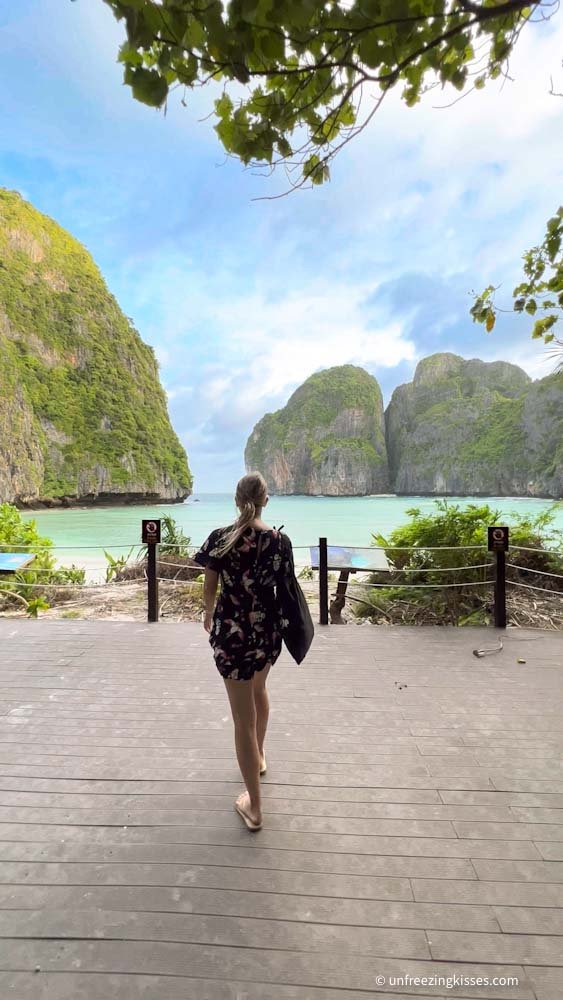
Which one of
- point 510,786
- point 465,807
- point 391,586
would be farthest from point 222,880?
point 391,586

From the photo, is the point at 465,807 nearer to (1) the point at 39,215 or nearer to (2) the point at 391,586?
(2) the point at 391,586

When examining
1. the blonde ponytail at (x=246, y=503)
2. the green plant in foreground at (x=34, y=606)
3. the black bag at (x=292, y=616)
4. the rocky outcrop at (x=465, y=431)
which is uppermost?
the rocky outcrop at (x=465, y=431)

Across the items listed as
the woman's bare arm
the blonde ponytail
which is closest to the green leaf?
the blonde ponytail

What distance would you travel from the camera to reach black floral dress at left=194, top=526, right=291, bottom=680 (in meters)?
1.87

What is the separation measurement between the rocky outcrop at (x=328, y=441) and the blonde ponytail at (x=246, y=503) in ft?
293

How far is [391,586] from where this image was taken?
5676mm

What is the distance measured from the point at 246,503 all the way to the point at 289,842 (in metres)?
1.29

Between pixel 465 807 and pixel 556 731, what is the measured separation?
1.00 meters

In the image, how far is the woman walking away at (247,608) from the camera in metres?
1.87

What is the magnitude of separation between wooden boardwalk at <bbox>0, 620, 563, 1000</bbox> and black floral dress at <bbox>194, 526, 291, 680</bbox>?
0.68 meters

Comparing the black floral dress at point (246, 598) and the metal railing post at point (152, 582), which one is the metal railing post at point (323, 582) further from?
the black floral dress at point (246, 598)

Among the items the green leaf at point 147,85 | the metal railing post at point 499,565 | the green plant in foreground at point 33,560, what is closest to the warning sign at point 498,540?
the metal railing post at point 499,565

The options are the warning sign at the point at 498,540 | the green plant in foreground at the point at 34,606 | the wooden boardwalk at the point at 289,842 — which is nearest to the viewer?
the wooden boardwalk at the point at 289,842

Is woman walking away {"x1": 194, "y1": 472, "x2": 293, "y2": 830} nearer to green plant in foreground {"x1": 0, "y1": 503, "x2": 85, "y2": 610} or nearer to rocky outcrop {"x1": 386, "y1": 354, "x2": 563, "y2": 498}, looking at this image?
green plant in foreground {"x1": 0, "y1": 503, "x2": 85, "y2": 610}
